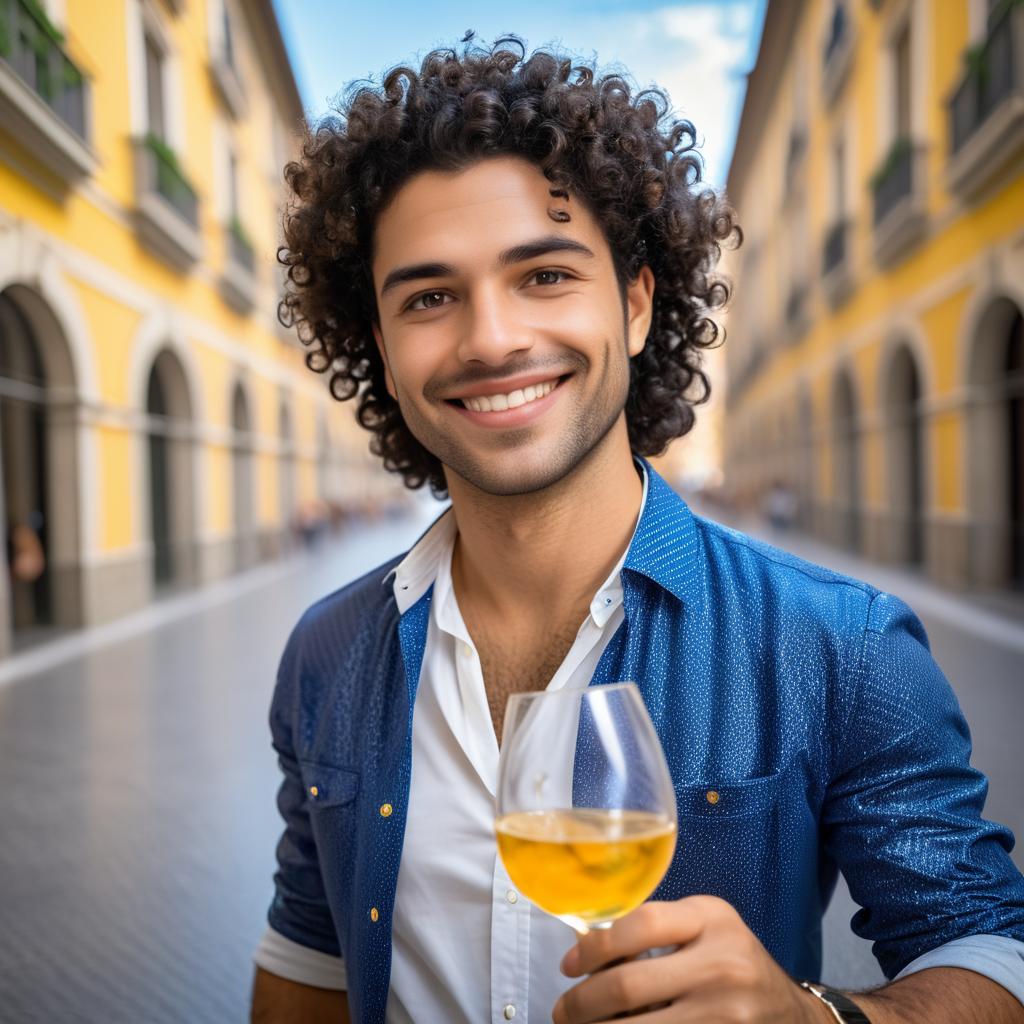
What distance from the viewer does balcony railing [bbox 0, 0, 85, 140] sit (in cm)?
671

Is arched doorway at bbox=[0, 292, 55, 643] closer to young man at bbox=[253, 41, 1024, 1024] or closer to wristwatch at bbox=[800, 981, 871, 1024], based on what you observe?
young man at bbox=[253, 41, 1024, 1024]

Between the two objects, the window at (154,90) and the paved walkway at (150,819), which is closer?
the paved walkway at (150,819)

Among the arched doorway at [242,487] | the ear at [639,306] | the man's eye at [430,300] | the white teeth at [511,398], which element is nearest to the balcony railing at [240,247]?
the arched doorway at [242,487]

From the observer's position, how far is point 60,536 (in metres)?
9.73

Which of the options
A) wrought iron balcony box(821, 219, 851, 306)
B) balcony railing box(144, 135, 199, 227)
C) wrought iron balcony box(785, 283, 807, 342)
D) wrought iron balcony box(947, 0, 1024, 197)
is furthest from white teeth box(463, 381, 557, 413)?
wrought iron balcony box(785, 283, 807, 342)

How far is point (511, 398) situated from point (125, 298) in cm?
1066

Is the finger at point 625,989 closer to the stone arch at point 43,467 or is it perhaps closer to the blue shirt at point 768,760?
the blue shirt at point 768,760

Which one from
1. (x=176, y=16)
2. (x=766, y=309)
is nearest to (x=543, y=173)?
(x=176, y=16)

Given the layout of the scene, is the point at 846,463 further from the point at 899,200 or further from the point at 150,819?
the point at 150,819

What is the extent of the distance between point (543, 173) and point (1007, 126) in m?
8.13

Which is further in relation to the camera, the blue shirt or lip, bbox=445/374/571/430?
lip, bbox=445/374/571/430

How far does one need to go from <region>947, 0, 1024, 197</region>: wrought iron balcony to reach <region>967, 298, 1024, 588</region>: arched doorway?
56.8 inches

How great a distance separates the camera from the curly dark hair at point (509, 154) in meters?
1.63

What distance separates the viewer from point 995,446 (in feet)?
33.6
